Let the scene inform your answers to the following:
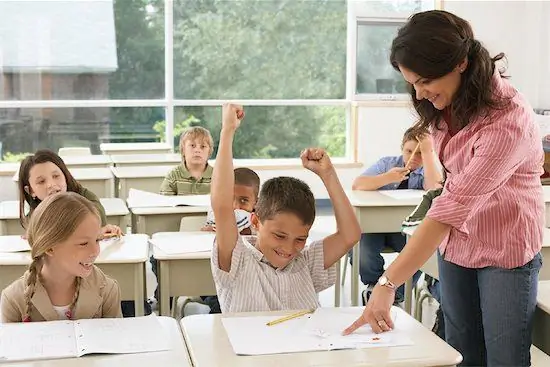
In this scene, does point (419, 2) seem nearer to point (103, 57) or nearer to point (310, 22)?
point (310, 22)

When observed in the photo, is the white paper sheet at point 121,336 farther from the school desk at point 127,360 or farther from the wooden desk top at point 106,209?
the wooden desk top at point 106,209

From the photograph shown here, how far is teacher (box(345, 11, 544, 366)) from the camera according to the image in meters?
1.66

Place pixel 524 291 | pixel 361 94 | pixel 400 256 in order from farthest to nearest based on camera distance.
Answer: pixel 361 94 → pixel 524 291 → pixel 400 256

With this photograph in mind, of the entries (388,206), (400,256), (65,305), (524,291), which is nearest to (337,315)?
(400,256)

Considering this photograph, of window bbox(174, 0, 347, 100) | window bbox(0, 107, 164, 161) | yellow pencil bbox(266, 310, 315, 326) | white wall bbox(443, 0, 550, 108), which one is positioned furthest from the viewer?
white wall bbox(443, 0, 550, 108)

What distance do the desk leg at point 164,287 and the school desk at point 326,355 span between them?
44.6 inches

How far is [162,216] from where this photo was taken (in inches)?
145

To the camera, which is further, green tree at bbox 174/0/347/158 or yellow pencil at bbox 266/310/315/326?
green tree at bbox 174/0/347/158

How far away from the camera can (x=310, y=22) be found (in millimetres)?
7812

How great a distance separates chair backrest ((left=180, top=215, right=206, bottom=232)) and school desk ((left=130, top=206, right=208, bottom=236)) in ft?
0.65

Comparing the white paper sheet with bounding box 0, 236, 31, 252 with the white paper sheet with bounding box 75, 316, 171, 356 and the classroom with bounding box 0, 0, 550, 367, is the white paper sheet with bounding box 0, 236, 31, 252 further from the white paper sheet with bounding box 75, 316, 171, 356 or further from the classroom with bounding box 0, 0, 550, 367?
the white paper sheet with bounding box 75, 316, 171, 356

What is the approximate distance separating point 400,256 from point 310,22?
6.37 meters

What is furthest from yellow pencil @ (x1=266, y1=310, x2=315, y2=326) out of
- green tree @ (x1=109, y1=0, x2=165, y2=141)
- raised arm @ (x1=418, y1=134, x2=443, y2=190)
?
green tree @ (x1=109, y1=0, x2=165, y2=141)

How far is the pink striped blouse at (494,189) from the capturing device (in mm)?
1668
